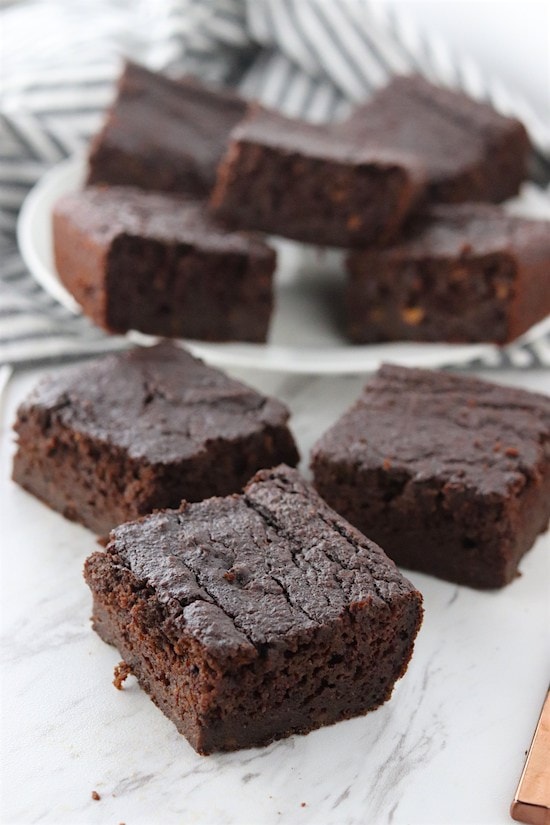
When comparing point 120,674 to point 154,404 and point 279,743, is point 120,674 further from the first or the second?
point 154,404

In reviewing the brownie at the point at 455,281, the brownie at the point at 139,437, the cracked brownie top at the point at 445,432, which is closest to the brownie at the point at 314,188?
the brownie at the point at 455,281

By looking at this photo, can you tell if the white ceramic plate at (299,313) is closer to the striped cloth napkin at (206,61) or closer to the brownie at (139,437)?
the striped cloth napkin at (206,61)

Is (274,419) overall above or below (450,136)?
below

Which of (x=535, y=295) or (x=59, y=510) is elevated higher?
(x=535, y=295)

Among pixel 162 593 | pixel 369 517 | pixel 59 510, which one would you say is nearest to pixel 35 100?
pixel 59 510

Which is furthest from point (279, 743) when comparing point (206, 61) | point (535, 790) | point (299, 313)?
point (206, 61)

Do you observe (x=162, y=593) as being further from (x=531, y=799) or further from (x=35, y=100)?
(x=35, y=100)
